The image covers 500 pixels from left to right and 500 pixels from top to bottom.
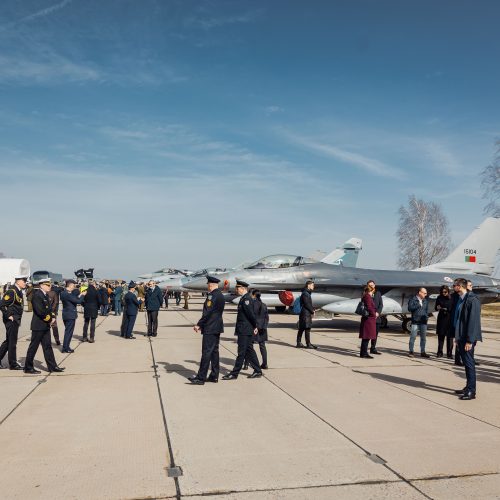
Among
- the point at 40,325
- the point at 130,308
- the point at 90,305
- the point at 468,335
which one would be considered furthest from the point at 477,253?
the point at 40,325

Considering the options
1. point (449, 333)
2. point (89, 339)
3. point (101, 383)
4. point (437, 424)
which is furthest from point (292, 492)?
point (89, 339)

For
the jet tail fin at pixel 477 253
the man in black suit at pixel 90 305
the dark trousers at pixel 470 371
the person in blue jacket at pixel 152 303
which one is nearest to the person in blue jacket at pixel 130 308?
the person in blue jacket at pixel 152 303

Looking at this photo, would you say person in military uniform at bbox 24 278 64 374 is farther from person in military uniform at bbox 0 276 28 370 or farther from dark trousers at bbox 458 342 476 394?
dark trousers at bbox 458 342 476 394

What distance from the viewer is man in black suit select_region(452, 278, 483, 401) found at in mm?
6668

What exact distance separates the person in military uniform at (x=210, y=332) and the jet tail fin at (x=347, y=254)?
2240 centimetres

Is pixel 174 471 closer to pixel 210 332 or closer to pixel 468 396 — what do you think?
pixel 210 332

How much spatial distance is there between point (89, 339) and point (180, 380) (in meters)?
6.20

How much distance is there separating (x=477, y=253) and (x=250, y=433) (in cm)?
1809

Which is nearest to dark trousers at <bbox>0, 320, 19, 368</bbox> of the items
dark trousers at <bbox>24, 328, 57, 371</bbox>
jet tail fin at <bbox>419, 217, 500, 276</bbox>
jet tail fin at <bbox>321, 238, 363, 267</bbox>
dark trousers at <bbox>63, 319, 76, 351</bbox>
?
dark trousers at <bbox>24, 328, 57, 371</bbox>

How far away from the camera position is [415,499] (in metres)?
3.51

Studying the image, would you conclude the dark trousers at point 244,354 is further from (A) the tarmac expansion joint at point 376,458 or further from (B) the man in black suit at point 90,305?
(B) the man in black suit at point 90,305

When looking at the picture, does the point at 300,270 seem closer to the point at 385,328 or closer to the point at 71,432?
the point at 385,328

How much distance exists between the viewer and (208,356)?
290 inches

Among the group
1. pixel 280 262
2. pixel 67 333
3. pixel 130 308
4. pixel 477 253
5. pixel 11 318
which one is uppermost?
pixel 477 253
